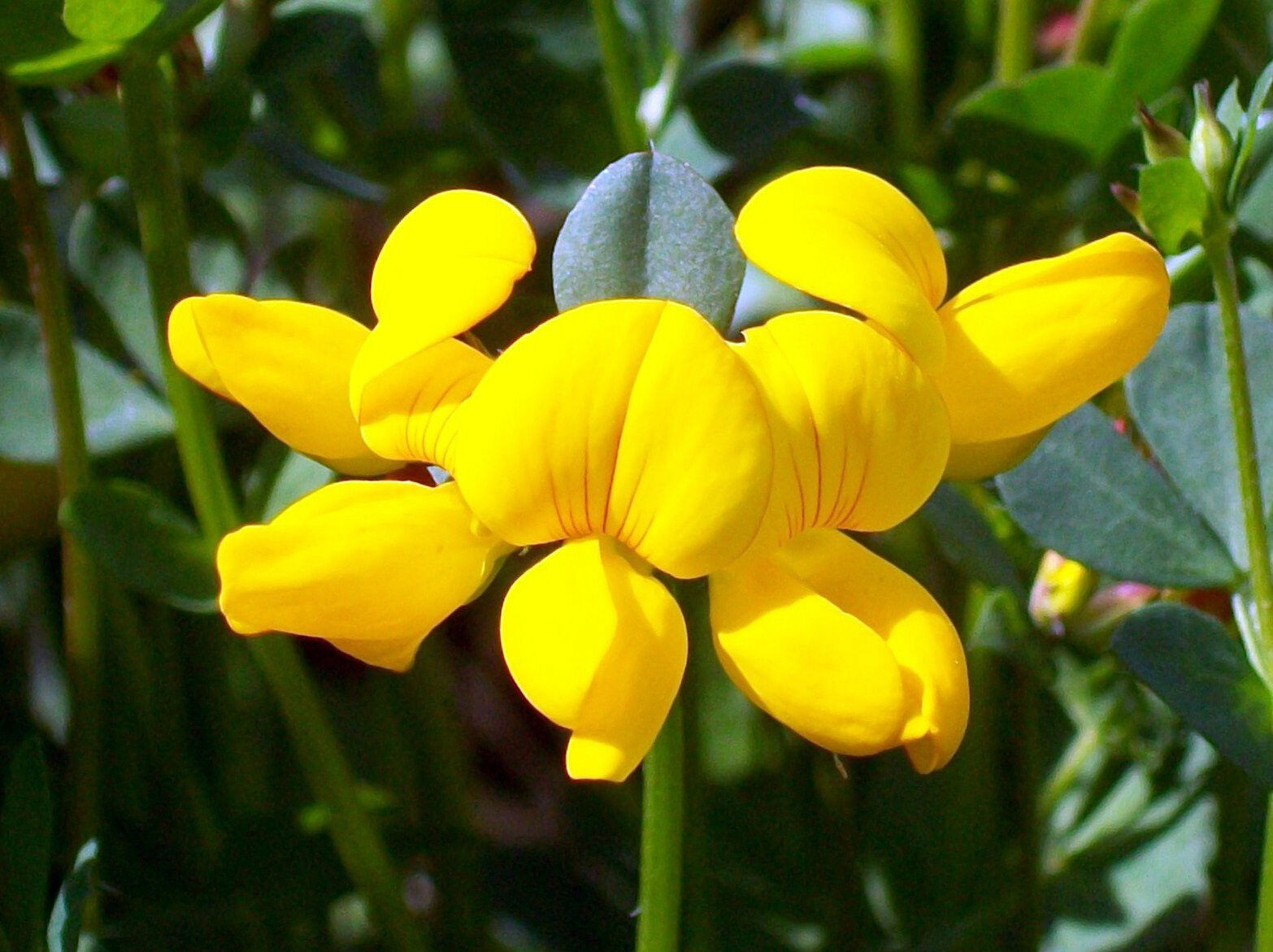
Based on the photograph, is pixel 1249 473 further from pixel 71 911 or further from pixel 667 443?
pixel 71 911

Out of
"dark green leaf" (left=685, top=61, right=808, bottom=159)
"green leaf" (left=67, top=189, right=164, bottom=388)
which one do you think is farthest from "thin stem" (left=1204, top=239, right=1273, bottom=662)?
"green leaf" (left=67, top=189, right=164, bottom=388)

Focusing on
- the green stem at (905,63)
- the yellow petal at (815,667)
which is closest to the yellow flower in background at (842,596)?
the yellow petal at (815,667)

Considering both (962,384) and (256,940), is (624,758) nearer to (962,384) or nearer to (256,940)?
(962,384)

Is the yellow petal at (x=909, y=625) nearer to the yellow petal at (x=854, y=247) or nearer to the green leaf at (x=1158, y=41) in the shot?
Result: the yellow petal at (x=854, y=247)

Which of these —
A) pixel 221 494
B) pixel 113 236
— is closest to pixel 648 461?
pixel 221 494

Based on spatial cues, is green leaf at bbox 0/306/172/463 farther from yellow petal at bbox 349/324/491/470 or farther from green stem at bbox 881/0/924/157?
green stem at bbox 881/0/924/157

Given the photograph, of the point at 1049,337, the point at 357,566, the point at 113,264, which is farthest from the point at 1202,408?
the point at 113,264
